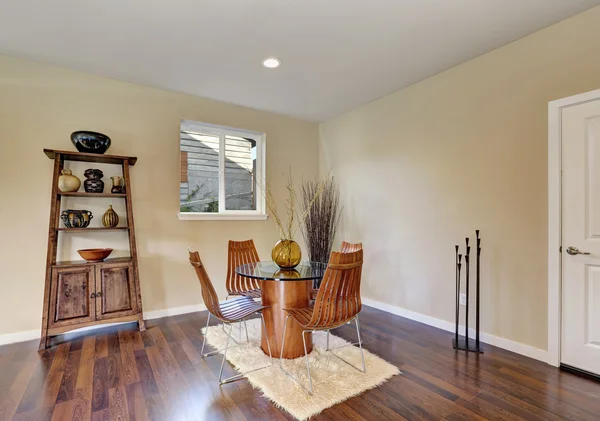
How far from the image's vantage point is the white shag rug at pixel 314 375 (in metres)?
1.92

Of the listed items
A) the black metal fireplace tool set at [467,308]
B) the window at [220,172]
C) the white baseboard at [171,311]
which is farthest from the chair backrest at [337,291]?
the window at [220,172]

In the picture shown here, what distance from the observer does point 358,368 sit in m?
2.32

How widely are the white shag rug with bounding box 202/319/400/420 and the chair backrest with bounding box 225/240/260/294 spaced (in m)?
0.53

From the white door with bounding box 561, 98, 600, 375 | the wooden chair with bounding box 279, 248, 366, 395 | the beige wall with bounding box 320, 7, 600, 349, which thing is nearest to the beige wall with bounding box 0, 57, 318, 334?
the beige wall with bounding box 320, 7, 600, 349

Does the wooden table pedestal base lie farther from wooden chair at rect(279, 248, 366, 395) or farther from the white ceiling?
the white ceiling

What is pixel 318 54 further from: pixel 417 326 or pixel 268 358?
pixel 417 326

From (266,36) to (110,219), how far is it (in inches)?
92.3

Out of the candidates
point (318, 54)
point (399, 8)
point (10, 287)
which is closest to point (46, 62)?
point (10, 287)

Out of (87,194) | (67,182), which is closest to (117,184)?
(87,194)

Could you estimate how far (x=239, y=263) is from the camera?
335 cm

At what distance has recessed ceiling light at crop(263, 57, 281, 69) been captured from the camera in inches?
115

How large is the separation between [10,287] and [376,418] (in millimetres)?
3372

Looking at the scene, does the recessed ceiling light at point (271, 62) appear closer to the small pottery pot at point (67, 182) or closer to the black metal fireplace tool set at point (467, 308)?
the small pottery pot at point (67, 182)

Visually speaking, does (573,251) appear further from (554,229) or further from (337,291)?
(337,291)
